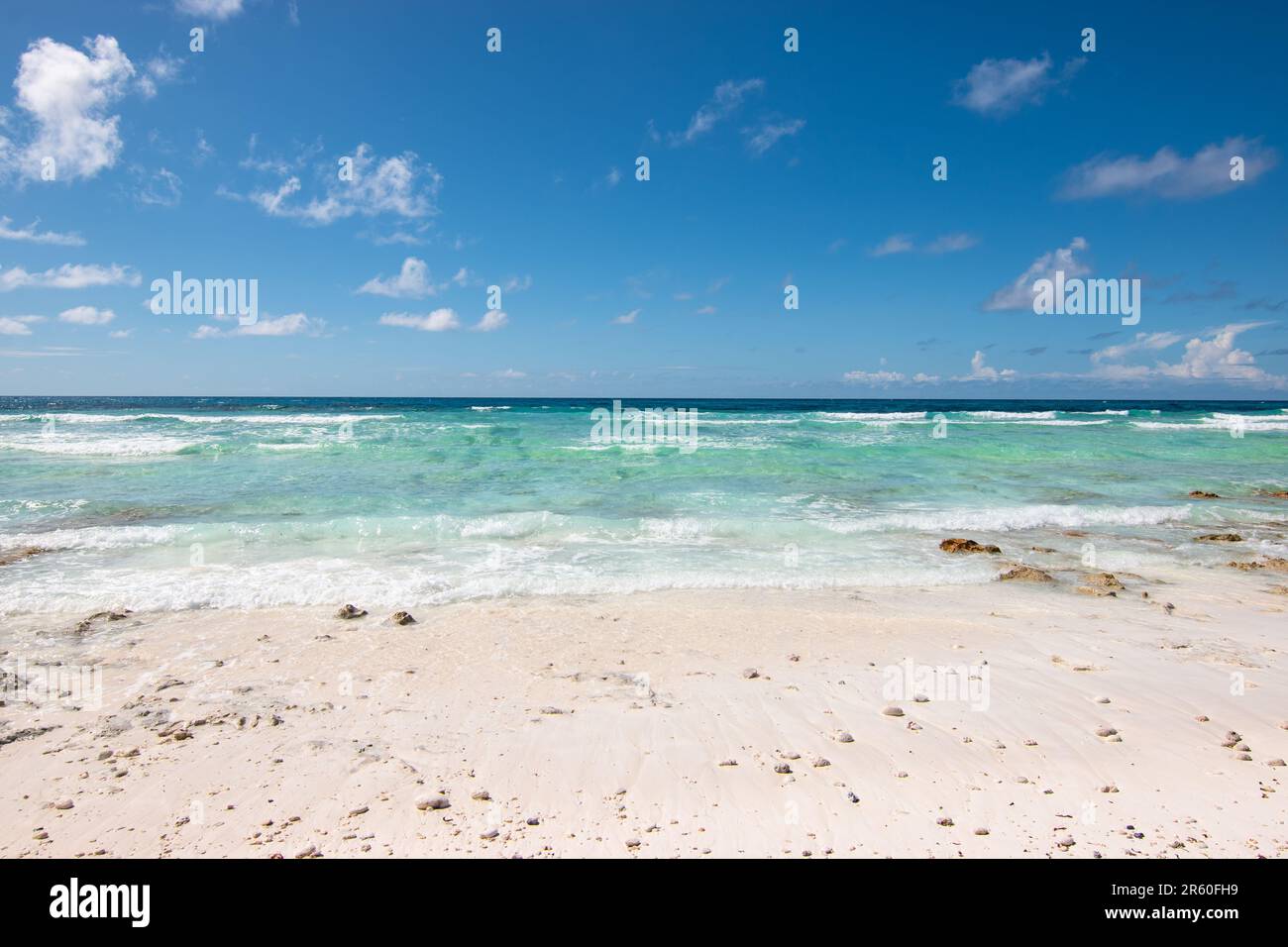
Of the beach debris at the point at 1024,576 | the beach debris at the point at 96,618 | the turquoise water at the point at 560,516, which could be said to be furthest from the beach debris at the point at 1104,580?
the beach debris at the point at 96,618

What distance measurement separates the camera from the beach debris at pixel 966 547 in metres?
10.1

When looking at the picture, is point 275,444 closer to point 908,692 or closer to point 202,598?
point 202,598

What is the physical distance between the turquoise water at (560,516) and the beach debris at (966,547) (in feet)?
1.26

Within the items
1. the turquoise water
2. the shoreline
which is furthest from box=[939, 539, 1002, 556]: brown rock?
the shoreline

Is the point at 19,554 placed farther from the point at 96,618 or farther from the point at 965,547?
the point at 965,547

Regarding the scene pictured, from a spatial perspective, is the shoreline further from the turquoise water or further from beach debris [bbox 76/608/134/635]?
the turquoise water

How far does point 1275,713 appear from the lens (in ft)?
15.3

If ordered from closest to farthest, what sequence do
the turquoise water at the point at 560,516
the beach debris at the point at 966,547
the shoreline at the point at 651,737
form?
1. the shoreline at the point at 651,737
2. the turquoise water at the point at 560,516
3. the beach debris at the point at 966,547

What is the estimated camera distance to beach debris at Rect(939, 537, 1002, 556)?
33.0 feet

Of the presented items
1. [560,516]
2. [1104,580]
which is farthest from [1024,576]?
[560,516]

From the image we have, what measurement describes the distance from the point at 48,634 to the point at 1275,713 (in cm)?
1078

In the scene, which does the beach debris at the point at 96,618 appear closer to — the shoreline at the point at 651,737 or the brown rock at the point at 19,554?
the shoreline at the point at 651,737

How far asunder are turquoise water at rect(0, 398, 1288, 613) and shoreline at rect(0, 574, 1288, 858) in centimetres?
128
